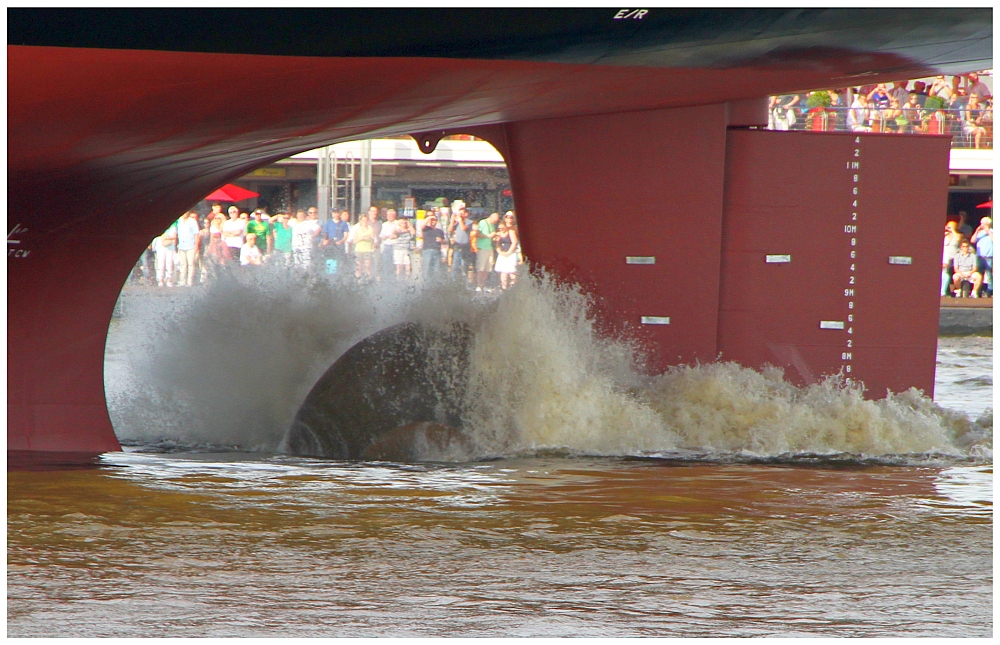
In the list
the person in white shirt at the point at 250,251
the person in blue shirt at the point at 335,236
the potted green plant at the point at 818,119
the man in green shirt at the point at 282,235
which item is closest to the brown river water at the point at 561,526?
the potted green plant at the point at 818,119

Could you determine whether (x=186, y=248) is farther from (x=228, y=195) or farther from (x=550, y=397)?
(x=550, y=397)

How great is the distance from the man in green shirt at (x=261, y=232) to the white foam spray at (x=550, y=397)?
7.50m

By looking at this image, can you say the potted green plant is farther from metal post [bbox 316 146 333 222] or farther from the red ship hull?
metal post [bbox 316 146 333 222]

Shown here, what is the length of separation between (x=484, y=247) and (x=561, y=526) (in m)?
12.3

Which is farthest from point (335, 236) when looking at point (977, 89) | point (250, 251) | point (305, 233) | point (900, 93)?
point (977, 89)

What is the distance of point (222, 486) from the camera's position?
5332mm

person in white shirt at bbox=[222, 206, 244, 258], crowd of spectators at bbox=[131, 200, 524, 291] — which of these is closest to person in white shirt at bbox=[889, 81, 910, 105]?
crowd of spectators at bbox=[131, 200, 524, 291]

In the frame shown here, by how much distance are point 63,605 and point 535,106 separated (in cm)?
400

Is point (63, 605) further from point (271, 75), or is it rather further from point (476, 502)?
point (271, 75)

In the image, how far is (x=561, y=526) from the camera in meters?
4.41

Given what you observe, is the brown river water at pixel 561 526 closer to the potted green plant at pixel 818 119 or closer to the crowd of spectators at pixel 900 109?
the crowd of spectators at pixel 900 109

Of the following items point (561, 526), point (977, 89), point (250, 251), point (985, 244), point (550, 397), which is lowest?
point (561, 526)

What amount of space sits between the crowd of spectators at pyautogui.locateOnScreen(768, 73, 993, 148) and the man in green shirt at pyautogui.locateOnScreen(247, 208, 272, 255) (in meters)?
7.41

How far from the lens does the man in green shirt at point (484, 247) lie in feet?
53.7
